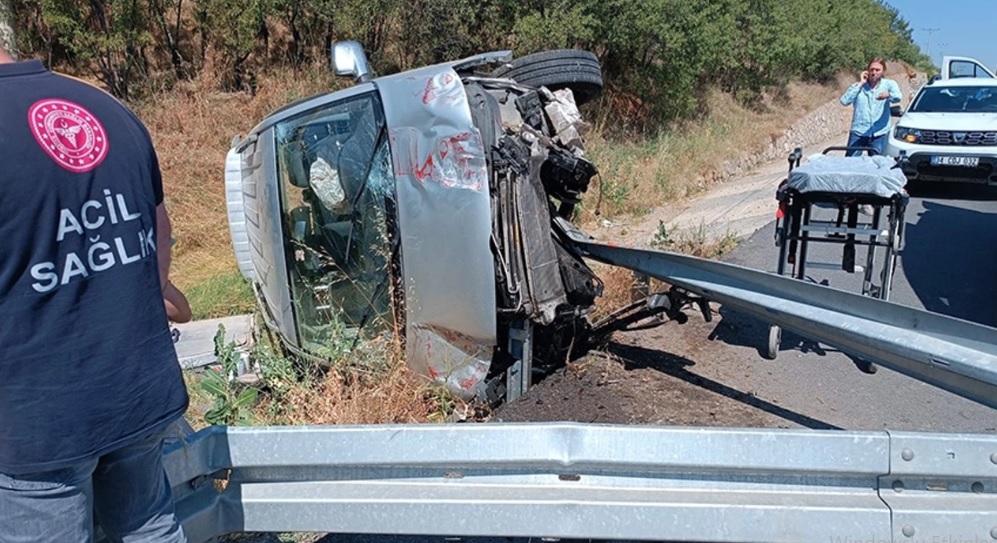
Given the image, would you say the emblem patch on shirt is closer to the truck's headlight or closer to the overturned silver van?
the overturned silver van

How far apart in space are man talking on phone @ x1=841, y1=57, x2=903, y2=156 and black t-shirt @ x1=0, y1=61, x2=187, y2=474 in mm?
9965

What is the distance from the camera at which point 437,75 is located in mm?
4098

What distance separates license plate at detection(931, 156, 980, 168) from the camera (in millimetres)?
10047

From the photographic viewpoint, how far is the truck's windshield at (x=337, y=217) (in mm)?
4121

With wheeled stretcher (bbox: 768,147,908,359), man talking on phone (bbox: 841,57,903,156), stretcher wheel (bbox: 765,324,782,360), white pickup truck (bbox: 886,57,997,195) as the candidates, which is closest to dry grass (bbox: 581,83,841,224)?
man talking on phone (bbox: 841,57,903,156)

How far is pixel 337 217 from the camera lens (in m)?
4.30

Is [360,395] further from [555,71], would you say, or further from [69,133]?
[555,71]

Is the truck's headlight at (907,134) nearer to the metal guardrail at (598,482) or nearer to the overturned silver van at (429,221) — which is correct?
the overturned silver van at (429,221)

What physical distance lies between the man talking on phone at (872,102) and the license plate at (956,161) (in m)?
0.78

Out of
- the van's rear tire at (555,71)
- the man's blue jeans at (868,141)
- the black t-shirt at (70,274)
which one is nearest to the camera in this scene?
the black t-shirt at (70,274)

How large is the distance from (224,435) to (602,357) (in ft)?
9.81

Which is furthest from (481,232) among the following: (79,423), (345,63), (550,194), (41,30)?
(41,30)

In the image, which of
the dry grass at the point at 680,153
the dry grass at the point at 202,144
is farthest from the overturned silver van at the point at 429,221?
the dry grass at the point at 680,153

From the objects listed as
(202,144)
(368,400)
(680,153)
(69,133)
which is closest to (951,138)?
(680,153)
